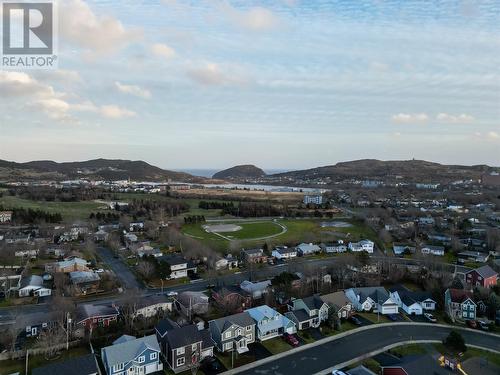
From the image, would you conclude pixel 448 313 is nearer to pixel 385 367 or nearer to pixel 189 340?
pixel 385 367

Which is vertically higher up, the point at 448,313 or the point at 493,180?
the point at 493,180

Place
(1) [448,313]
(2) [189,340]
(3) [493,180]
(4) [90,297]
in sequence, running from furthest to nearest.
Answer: (3) [493,180]
(4) [90,297]
(1) [448,313]
(2) [189,340]

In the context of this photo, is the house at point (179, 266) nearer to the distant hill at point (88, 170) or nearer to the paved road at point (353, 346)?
the paved road at point (353, 346)

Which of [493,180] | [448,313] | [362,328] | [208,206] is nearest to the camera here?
[362,328]

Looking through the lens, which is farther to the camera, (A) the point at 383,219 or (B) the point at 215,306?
(A) the point at 383,219

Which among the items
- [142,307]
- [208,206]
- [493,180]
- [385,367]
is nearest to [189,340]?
[142,307]

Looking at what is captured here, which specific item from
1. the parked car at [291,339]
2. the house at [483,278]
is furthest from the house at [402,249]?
the parked car at [291,339]

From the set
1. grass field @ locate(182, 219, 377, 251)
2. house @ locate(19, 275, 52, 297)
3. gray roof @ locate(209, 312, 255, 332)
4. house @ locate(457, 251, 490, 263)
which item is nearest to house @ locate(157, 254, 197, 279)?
grass field @ locate(182, 219, 377, 251)
